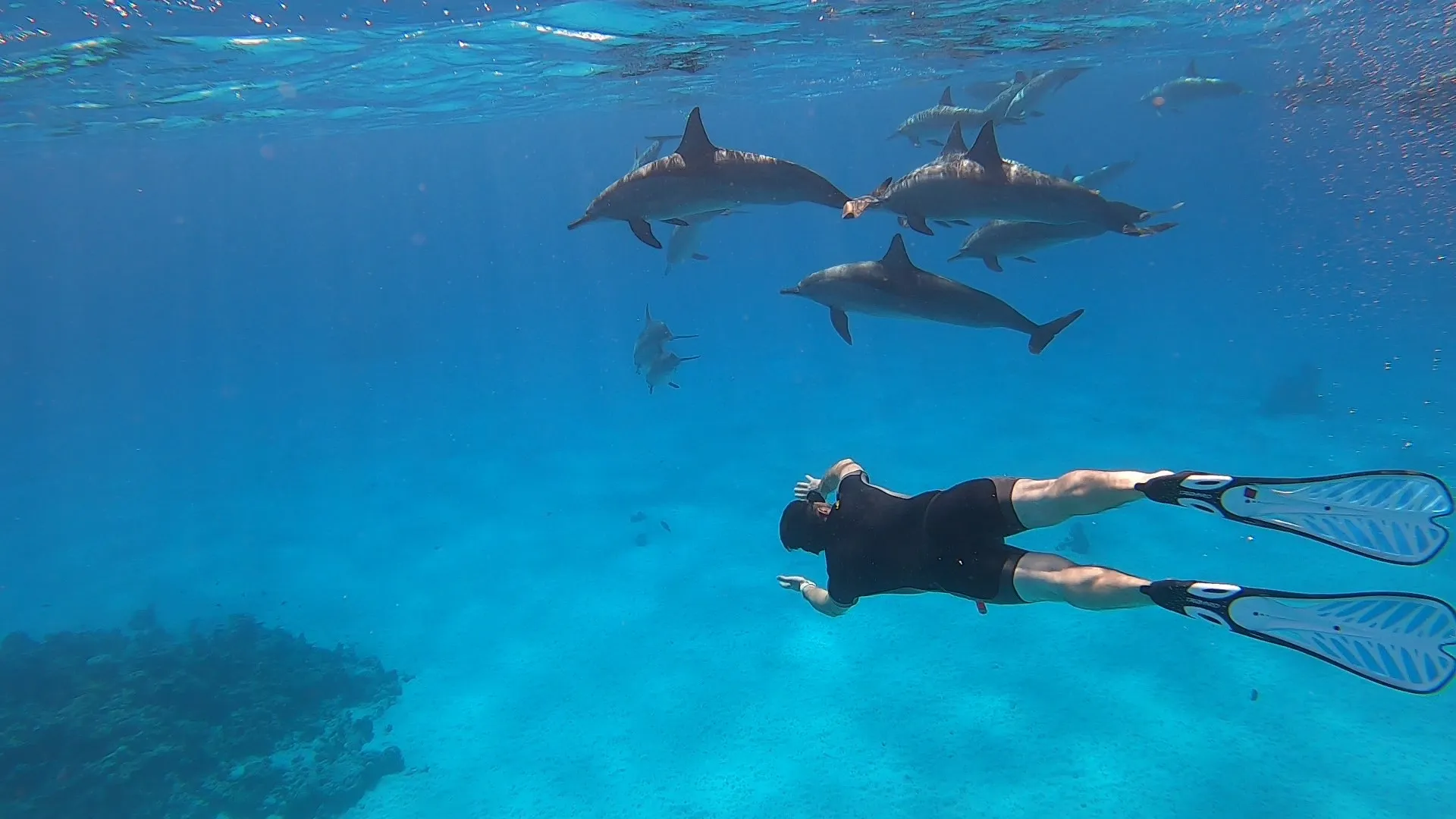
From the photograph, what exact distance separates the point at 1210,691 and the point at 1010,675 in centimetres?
225

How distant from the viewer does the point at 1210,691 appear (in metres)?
8.63

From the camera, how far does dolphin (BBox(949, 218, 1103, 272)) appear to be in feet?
25.8

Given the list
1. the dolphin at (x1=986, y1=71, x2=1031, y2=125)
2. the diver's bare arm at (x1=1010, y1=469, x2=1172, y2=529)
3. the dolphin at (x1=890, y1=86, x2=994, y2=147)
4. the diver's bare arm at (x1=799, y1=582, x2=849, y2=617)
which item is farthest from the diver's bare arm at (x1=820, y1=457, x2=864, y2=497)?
the dolphin at (x1=986, y1=71, x2=1031, y2=125)

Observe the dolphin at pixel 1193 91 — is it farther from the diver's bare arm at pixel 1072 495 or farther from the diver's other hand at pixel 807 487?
the diver's bare arm at pixel 1072 495

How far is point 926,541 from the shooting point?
4.50 m

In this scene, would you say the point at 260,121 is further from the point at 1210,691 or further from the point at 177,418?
the point at 1210,691

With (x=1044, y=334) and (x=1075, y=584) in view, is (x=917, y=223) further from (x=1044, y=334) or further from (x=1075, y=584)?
(x=1075, y=584)

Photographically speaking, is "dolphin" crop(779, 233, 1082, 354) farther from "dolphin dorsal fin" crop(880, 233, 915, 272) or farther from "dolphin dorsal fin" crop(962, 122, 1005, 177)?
"dolphin dorsal fin" crop(962, 122, 1005, 177)

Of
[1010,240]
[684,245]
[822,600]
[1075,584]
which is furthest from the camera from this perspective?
[684,245]

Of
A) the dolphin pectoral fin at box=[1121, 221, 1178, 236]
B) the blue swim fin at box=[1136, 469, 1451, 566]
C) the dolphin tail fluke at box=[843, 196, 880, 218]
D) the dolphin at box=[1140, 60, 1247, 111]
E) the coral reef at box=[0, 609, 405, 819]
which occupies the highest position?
the dolphin at box=[1140, 60, 1247, 111]

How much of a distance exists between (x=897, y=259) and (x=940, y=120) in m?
6.72

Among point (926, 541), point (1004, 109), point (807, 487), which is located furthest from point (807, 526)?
point (1004, 109)

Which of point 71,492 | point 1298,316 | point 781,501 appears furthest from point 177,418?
point 1298,316

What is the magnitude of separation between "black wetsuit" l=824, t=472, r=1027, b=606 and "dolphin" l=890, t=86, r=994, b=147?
26.8 feet
